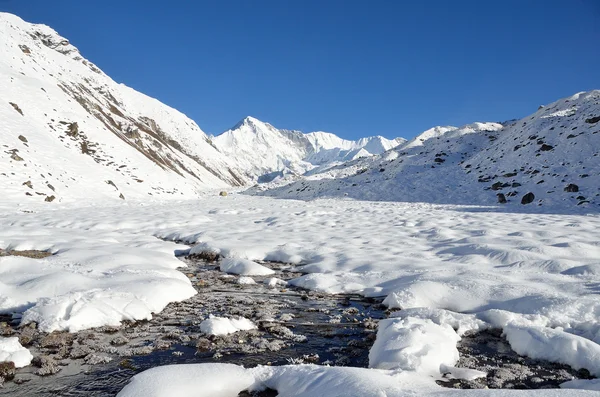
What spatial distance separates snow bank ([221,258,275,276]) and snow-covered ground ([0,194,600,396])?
0.06m

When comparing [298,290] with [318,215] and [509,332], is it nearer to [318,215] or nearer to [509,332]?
[509,332]

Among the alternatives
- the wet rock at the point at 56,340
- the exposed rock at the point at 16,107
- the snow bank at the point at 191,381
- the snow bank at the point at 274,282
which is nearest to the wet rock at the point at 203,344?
the snow bank at the point at 191,381

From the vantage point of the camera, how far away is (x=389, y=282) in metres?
9.10

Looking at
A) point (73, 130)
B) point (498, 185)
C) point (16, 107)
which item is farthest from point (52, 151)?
point (498, 185)

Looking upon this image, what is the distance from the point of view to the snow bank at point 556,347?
500cm

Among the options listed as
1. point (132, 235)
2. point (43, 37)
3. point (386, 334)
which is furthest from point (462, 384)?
point (43, 37)

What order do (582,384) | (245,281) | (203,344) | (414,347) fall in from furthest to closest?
(245,281) < (203,344) < (414,347) < (582,384)

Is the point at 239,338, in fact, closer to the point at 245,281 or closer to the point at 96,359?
the point at 96,359

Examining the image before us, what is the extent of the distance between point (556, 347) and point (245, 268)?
24.7 ft

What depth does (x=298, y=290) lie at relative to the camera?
901 cm

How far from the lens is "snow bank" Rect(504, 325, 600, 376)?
16.4ft

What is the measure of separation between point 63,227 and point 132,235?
13.2 ft

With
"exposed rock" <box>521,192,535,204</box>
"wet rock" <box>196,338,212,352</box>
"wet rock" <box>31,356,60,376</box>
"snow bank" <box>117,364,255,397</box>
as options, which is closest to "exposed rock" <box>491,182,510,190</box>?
"exposed rock" <box>521,192,535,204</box>

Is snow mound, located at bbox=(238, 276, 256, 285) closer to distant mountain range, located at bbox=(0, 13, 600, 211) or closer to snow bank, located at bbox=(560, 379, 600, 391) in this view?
snow bank, located at bbox=(560, 379, 600, 391)
